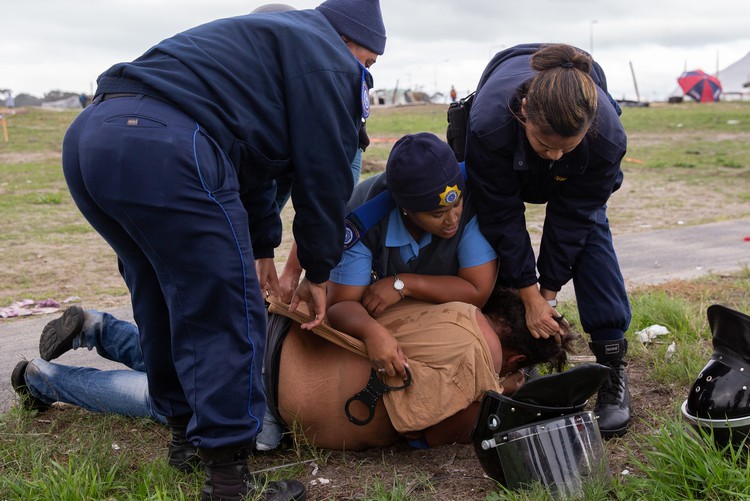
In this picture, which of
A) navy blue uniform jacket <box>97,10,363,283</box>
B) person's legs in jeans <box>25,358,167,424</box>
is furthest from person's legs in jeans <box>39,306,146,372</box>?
navy blue uniform jacket <box>97,10,363,283</box>

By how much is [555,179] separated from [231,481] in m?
1.67

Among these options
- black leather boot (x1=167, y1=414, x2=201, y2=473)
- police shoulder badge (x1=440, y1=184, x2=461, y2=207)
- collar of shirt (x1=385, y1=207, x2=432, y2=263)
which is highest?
police shoulder badge (x1=440, y1=184, x2=461, y2=207)

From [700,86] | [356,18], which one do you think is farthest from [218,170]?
[700,86]

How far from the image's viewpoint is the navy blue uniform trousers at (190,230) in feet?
7.61

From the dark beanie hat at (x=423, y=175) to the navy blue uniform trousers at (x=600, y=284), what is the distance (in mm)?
749

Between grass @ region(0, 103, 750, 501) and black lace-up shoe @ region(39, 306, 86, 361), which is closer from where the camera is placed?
grass @ region(0, 103, 750, 501)

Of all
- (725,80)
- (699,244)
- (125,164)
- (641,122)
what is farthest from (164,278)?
(725,80)

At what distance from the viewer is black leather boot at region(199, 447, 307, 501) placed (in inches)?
99.0

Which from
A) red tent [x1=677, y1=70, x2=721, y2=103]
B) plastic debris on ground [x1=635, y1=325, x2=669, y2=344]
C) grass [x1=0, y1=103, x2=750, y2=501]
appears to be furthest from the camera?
red tent [x1=677, y1=70, x2=721, y2=103]

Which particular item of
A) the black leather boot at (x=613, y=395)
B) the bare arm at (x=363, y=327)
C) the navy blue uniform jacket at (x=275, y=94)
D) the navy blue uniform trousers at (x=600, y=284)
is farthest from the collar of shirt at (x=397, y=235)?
the black leather boot at (x=613, y=395)

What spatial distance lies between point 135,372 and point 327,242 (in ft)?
4.43

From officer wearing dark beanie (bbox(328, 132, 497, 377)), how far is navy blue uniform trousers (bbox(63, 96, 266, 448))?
61 centimetres

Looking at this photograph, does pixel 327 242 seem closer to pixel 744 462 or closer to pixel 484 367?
pixel 484 367

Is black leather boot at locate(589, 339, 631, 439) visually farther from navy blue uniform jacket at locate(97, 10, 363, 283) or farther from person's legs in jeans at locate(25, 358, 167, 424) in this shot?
person's legs in jeans at locate(25, 358, 167, 424)
